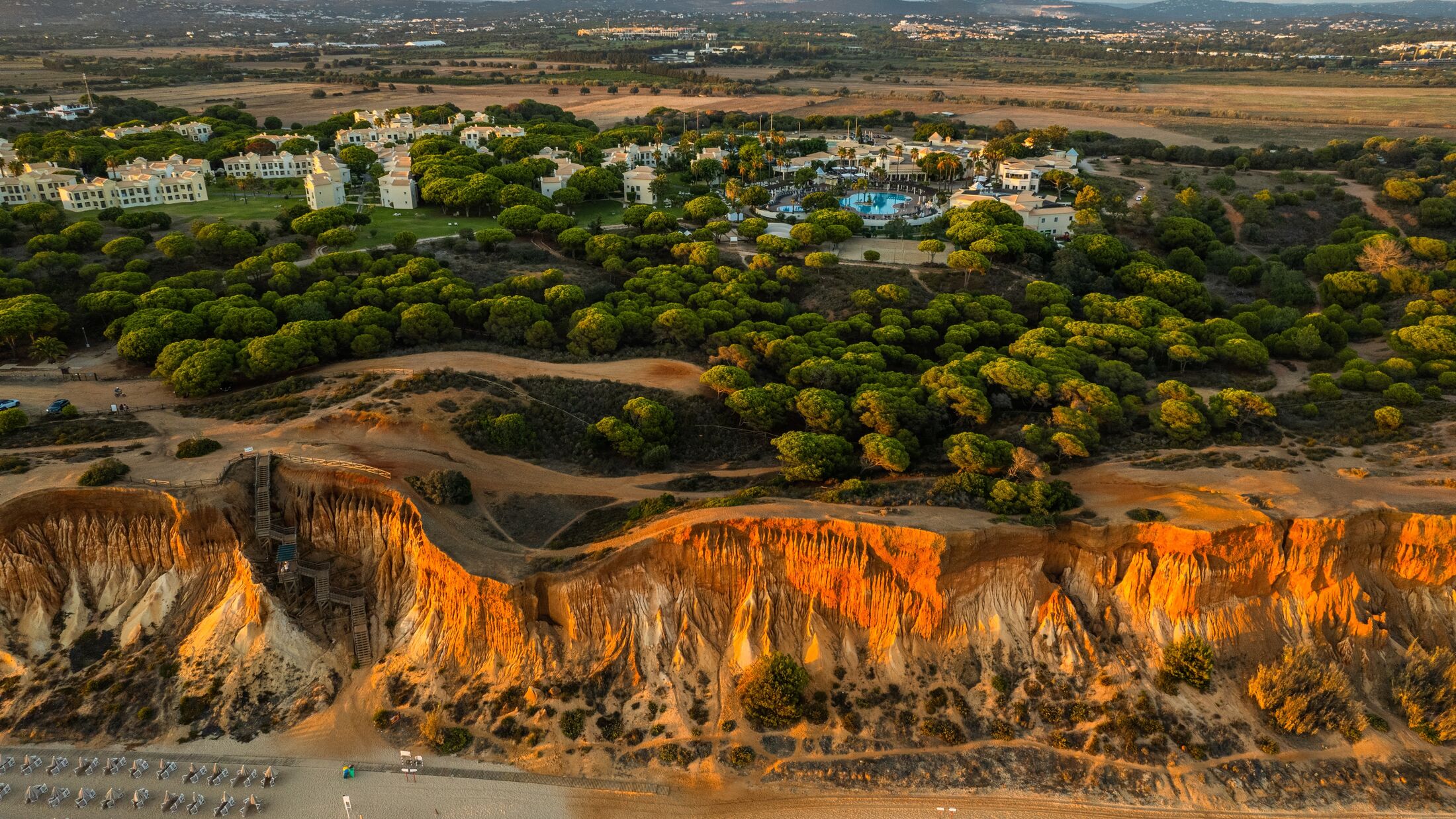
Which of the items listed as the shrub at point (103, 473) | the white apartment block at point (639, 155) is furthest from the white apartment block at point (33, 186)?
the shrub at point (103, 473)

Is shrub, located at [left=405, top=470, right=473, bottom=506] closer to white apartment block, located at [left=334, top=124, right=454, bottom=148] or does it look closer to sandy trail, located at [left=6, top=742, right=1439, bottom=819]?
sandy trail, located at [left=6, top=742, right=1439, bottom=819]

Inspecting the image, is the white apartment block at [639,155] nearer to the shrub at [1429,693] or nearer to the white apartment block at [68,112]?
the white apartment block at [68,112]

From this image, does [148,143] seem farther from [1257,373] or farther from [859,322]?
[1257,373]

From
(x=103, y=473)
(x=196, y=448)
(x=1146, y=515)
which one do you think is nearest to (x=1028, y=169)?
(x=1146, y=515)

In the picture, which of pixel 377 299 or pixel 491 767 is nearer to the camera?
pixel 491 767

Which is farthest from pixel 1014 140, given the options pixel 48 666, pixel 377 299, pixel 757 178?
pixel 48 666

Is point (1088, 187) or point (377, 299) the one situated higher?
point (1088, 187)
